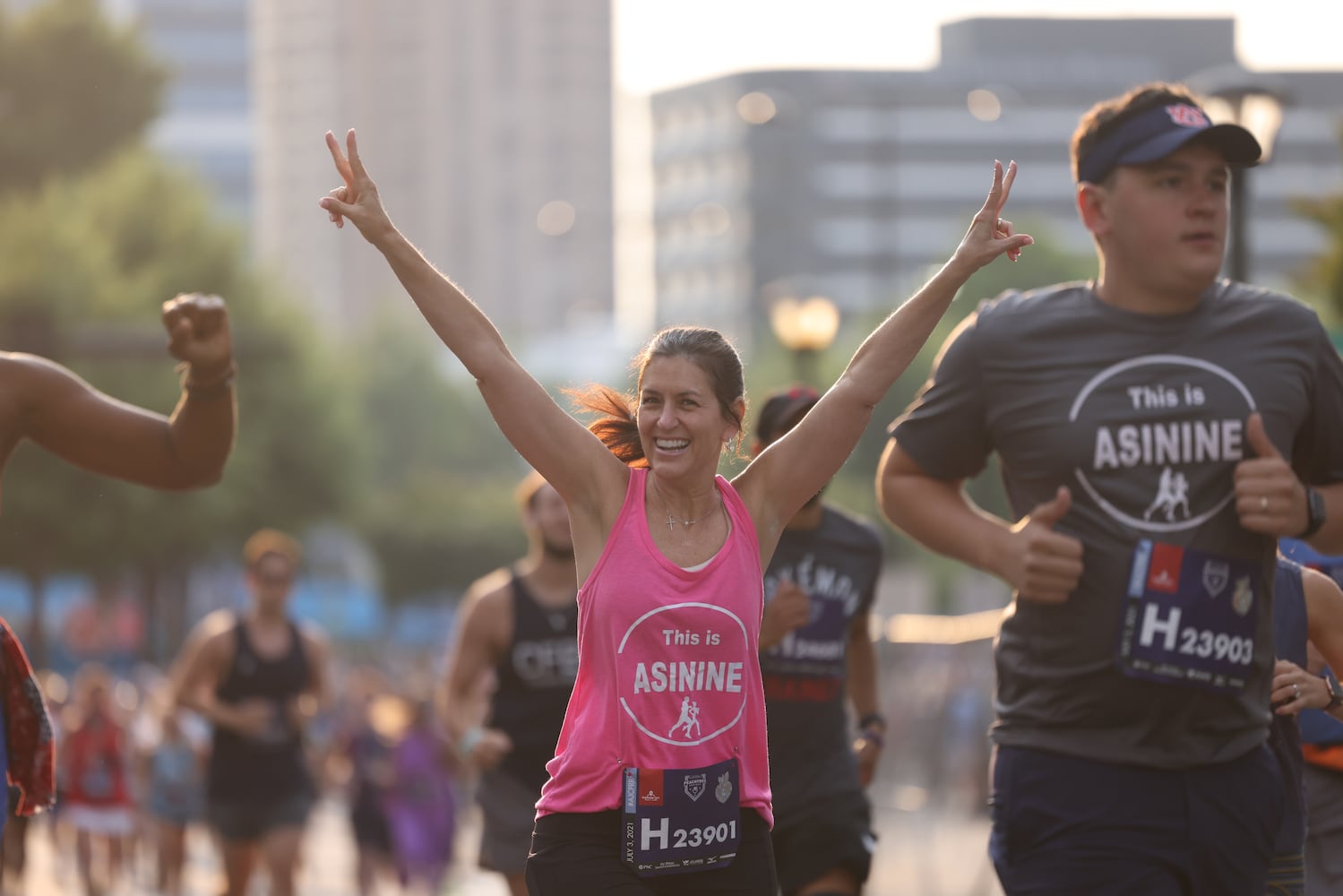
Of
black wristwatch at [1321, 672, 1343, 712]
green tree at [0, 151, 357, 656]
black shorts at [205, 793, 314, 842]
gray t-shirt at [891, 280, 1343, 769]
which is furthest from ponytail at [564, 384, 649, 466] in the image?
green tree at [0, 151, 357, 656]

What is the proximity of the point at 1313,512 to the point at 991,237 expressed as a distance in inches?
35.2

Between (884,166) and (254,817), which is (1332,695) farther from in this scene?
(884,166)

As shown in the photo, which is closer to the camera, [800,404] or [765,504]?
[765,504]

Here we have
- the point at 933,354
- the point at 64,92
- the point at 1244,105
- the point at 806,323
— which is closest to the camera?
the point at 1244,105

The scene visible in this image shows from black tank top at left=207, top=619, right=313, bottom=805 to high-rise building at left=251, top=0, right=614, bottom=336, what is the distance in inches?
6886

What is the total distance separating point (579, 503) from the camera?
15.9ft

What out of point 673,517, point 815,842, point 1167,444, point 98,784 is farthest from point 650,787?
point 98,784

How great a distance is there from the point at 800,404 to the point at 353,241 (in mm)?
179598

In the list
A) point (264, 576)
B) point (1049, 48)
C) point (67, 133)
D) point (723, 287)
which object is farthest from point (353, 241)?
point (264, 576)

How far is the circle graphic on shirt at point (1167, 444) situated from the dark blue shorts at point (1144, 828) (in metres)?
0.54

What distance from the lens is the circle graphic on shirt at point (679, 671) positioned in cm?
467

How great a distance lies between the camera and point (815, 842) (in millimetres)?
7449

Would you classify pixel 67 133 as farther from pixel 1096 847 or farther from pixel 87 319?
pixel 1096 847

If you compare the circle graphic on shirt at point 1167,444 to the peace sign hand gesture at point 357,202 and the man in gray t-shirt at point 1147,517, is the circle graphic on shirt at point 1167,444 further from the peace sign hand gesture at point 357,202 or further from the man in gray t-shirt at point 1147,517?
the peace sign hand gesture at point 357,202
